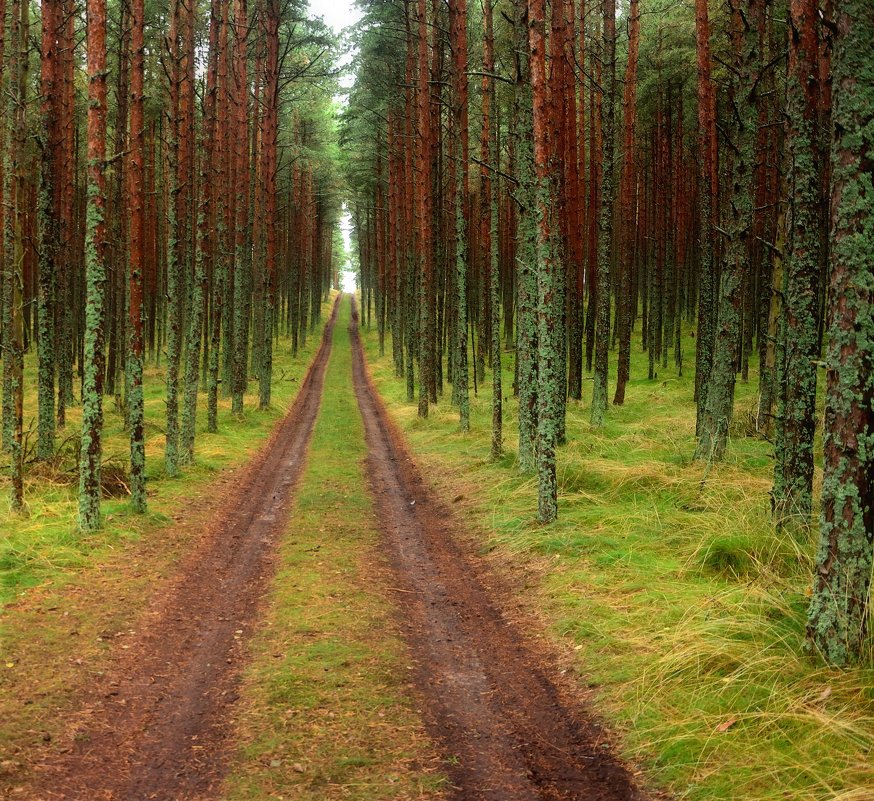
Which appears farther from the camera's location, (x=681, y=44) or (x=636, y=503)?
(x=681, y=44)

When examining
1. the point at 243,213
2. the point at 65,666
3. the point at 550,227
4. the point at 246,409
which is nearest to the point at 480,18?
the point at 243,213

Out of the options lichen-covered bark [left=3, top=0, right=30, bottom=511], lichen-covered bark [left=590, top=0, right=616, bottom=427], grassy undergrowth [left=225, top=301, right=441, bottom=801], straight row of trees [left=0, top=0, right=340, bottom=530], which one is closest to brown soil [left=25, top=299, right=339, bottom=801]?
grassy undergrowth [left=225, top=301, right=441, bottom=801]

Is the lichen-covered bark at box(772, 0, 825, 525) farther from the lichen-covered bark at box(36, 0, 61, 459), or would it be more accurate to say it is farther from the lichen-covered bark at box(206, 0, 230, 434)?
the lichen-covered bark at box(206, 0, 230, 434)

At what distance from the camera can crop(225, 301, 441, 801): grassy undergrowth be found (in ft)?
15.0

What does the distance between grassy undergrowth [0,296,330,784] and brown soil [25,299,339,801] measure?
25 cm

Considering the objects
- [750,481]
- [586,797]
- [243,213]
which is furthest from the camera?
[243,213]

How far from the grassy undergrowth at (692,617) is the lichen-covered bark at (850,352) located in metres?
0.50

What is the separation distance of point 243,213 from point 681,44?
55.7 ft

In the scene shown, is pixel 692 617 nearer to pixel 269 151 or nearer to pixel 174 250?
pixel 174 250

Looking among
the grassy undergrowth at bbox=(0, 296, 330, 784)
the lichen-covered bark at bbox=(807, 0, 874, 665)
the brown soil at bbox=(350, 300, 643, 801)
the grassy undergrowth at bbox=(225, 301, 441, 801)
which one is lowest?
the brown soil at bbox=(350, 300, 643, 801)

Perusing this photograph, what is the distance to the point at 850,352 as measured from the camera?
4.88 meters

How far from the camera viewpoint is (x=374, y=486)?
14.4m

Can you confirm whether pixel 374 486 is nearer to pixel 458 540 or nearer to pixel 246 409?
pixel 458 540

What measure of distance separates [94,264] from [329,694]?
703cm
